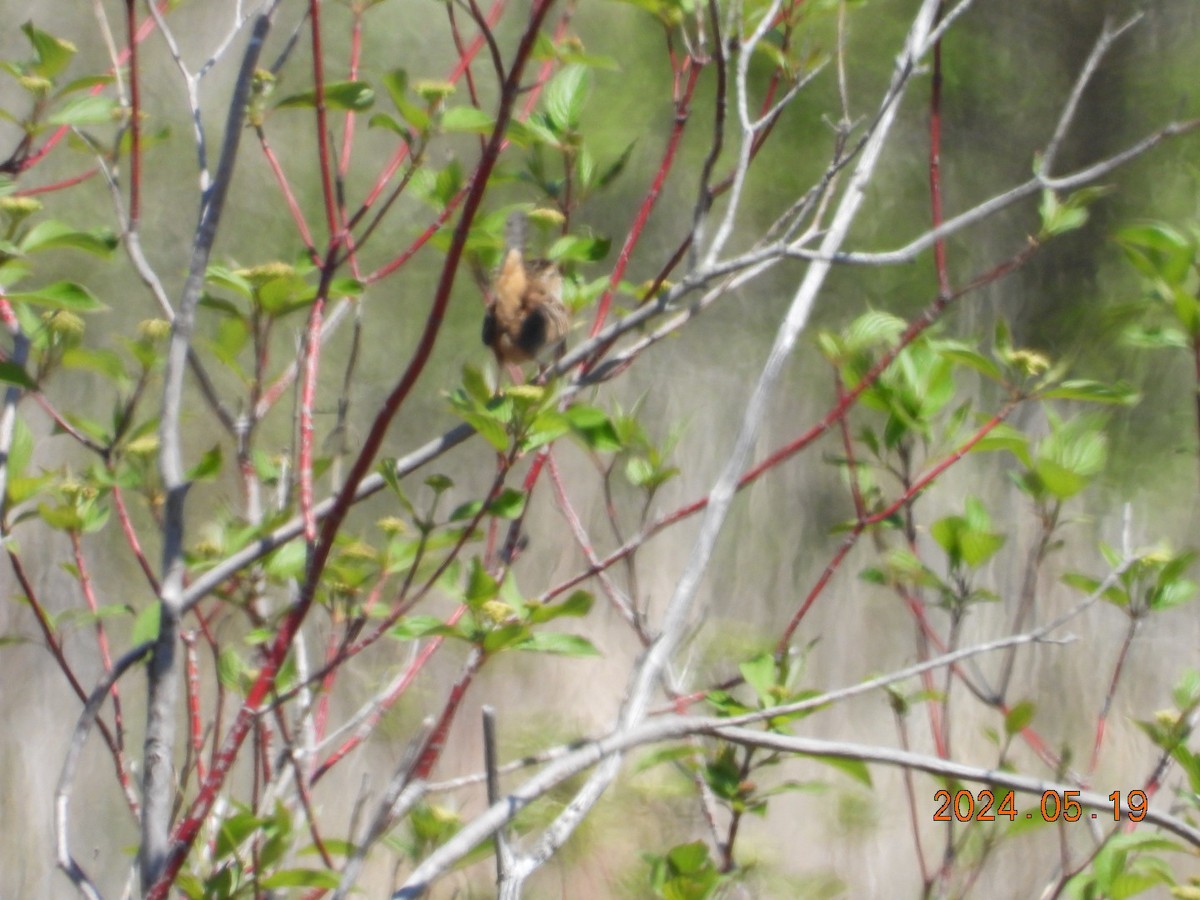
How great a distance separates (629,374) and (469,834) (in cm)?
181

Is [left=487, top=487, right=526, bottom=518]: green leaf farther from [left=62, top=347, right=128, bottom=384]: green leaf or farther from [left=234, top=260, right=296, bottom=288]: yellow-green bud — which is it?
[left=62, top=347, right=128, bottom=384]: green leaf

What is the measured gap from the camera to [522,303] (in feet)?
5.38

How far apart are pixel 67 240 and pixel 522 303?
1.83ft

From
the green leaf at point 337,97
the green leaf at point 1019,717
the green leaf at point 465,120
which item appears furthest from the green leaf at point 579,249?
the green leaf at point 1019,717

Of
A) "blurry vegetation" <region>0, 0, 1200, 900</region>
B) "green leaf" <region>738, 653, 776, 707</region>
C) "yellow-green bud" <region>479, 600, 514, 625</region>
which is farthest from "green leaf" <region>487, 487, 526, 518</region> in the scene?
"blurry vegetation" <region>0, 0, 1200, 900</region>

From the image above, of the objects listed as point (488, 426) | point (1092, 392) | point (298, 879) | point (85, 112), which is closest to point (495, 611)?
point (488, 426)

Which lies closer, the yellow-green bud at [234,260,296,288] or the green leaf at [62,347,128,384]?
the yellow-green bud at [234,260,296,288]

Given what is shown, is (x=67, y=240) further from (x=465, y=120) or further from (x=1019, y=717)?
(x=1019, y=717)

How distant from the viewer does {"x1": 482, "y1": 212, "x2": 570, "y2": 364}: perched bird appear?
→ 1.63 m

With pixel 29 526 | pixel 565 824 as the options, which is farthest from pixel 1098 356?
pixel 29 526

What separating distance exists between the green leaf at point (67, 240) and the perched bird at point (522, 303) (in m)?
0.49

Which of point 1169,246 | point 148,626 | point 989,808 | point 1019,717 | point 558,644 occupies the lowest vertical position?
point 989,808

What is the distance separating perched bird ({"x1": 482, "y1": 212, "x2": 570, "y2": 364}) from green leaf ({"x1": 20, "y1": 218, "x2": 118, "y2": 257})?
486 mm

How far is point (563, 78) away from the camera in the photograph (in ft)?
5.68
